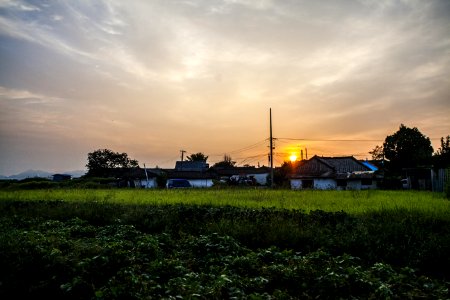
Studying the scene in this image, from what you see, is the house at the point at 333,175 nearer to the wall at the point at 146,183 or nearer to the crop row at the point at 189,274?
the wall at the point at 146,183

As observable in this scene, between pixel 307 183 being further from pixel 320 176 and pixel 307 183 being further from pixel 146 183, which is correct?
pixel 146 183

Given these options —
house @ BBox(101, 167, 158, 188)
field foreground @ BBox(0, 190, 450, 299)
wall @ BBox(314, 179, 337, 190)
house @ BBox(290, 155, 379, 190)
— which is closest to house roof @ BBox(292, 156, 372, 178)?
house @ BBox(290, 155, 379, 190)

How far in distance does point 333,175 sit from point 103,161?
174 feet

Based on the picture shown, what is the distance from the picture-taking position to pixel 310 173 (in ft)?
164

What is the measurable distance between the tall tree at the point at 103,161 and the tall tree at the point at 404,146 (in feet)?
187

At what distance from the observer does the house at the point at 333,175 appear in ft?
151

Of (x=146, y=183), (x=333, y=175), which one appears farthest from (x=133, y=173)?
(x=333, y=175)

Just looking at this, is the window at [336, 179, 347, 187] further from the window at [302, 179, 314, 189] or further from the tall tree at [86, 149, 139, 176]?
the tall tree at [86, 149, 139, 176]

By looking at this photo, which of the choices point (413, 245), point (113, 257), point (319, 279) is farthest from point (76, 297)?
point (413, 245)

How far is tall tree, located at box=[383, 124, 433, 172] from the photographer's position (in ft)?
206

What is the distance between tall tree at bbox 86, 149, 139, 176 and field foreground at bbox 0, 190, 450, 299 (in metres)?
64.7

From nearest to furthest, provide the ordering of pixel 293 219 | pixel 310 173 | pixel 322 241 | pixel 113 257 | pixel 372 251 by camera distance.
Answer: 1. pixel 113 257
2. pixel 372 251
3. pixel 322 241
4. pixel 293 219
5. pixel 310 173

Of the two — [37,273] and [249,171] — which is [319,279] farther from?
[249,171]

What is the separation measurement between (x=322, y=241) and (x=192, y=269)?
14.4 ft
